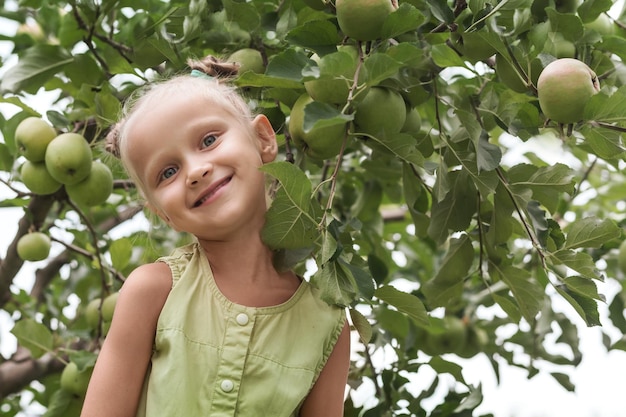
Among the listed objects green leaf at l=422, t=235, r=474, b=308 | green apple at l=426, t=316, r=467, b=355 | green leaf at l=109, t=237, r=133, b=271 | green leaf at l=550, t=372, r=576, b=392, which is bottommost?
green apple at l=426, t=316, r=467, b=355

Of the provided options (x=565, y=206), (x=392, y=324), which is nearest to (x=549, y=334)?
(x=565, y=206)

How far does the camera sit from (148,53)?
1392 mm

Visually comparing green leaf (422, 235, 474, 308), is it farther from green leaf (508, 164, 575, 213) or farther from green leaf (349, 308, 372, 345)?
green leaf (349, 308, 372, 345)

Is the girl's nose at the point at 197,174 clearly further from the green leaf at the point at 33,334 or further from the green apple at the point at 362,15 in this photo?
the green leaf at the point at 33,334

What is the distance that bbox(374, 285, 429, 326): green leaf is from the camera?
43.6 inches

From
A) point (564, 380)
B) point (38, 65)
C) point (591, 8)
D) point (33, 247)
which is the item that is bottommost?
point (564, 380)

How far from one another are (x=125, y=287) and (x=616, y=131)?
62 centimetres

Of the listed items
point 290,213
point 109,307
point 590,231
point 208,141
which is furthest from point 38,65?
point 590,231

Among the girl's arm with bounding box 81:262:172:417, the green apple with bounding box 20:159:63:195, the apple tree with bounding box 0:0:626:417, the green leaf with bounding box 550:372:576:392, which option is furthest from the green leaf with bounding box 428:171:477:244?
the green apple with bounding box 20:159:63:195

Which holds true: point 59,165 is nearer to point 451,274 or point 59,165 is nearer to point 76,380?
point 76,380

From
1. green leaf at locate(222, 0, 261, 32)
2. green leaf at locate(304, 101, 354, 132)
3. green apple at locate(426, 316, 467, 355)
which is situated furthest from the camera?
green apple at locate(426, 316, 467, 355)

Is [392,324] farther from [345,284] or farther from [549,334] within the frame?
[345,284]

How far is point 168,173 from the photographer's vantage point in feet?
3.42

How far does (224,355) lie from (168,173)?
225mm
